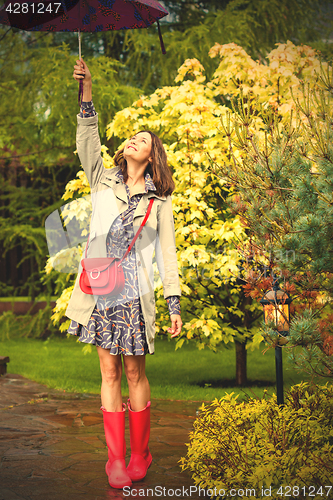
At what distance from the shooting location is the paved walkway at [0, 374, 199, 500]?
260 cm

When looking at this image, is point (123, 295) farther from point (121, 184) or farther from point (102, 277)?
point (121, 184)

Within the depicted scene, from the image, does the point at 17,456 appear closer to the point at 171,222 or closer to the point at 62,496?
the point at 62,496

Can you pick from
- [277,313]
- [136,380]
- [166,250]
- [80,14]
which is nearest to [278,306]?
[277,313]

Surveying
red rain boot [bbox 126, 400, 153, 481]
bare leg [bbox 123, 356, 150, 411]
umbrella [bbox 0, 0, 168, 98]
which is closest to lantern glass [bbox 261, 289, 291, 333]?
bare leg [bbox 123, 356, 150, 411]

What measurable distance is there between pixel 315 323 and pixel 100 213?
1.31 metres

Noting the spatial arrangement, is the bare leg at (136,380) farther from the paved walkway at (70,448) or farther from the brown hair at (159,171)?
the brown hair at (159,171)

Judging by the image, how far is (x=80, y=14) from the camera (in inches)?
116

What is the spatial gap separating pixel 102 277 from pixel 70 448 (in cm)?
149

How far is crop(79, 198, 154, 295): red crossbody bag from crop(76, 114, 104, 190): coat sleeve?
0.52 m

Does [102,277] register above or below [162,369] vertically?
above

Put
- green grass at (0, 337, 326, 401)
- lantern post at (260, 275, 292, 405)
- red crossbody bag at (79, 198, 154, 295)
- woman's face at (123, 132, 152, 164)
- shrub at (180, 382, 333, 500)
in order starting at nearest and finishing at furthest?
shrub at (180, 382, 333, 500), red crossbody bag at (79, 198, 154, 295), woman's face at (123, 132, 152, 164), lantern post at (260, 275, 292, 405), green grass at (0, 337, 326, 401)

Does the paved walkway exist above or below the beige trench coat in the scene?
below

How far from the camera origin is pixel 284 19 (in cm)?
820

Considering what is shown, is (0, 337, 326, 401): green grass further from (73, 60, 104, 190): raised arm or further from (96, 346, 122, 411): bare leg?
(73, 60, 104, 190): raised arm
